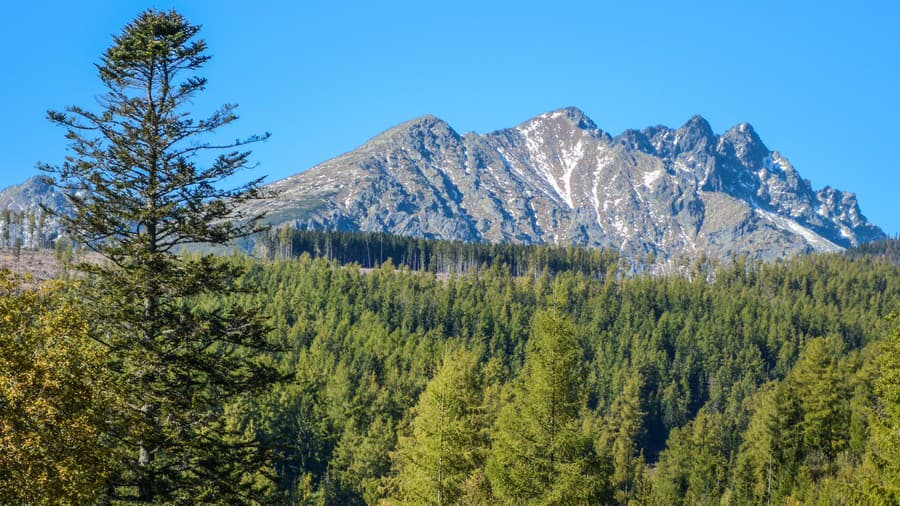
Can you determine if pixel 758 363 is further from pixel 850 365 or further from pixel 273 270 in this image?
pixel 273 270

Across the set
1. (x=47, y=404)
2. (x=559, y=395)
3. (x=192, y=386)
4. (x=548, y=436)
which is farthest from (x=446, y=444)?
(x=47, y=404)

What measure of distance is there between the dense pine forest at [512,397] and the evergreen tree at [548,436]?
72 millimetres

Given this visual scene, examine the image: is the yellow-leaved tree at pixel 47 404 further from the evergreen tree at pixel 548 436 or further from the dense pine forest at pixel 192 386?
the evergreen tree at pixel 548 436

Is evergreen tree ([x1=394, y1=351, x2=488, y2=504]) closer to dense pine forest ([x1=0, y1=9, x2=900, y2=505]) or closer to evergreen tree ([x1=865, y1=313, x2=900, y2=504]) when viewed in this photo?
dense pine forest ([x1=0, y1=9, x2=900, y2=505])

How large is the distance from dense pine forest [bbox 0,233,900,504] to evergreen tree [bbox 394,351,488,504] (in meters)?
0.09

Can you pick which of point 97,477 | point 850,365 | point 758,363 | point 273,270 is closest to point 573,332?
point 97,477

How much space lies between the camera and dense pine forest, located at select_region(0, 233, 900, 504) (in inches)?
593

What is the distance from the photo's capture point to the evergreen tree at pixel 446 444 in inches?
1172

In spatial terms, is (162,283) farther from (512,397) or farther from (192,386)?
(512,397)

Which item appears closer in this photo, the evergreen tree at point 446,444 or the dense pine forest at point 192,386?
the dense pine forest at point 192,386

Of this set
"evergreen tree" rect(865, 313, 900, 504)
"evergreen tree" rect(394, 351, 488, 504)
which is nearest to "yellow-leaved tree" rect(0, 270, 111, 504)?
"evergreen tree" rect(394, 351, 488, 504)

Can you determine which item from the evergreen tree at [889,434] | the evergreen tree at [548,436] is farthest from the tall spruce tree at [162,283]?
the evergreen tree at [889,434]

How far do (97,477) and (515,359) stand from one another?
13859 cm

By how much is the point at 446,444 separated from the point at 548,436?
573 centimetres
